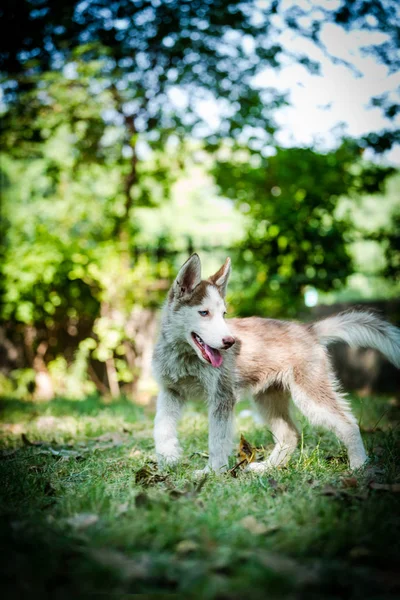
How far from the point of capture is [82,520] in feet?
7.38

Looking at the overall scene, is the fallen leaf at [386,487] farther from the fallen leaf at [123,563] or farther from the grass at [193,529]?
the fallen leaf at [123,563]

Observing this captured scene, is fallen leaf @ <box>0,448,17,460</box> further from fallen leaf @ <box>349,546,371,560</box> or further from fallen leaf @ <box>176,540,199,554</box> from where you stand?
fallen leaf @ <box>349,546,371,560</box>

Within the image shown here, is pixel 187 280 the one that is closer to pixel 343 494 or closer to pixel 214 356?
pixel 214 356

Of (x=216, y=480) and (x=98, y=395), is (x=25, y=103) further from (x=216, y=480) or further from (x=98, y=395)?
(x=216, y=480)

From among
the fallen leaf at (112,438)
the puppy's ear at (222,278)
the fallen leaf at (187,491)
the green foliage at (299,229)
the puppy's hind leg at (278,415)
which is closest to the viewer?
the fallen leaf at (187,491)

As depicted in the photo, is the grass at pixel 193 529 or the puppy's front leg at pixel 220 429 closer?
the grass at pixel 193 529

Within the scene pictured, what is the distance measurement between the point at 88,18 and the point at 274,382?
600cm

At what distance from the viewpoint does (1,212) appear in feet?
45.4

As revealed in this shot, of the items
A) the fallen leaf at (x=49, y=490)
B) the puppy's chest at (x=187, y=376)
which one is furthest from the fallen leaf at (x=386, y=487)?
the fallen leaf at (x=49, y=490)

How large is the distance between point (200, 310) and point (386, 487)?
1.76 meters

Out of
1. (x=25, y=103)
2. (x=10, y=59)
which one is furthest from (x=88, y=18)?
(x=25, y=103)

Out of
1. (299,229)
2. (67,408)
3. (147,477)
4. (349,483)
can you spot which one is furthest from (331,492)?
(299,229)

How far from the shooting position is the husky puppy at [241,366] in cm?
363

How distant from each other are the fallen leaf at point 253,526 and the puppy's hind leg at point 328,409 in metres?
1.53
